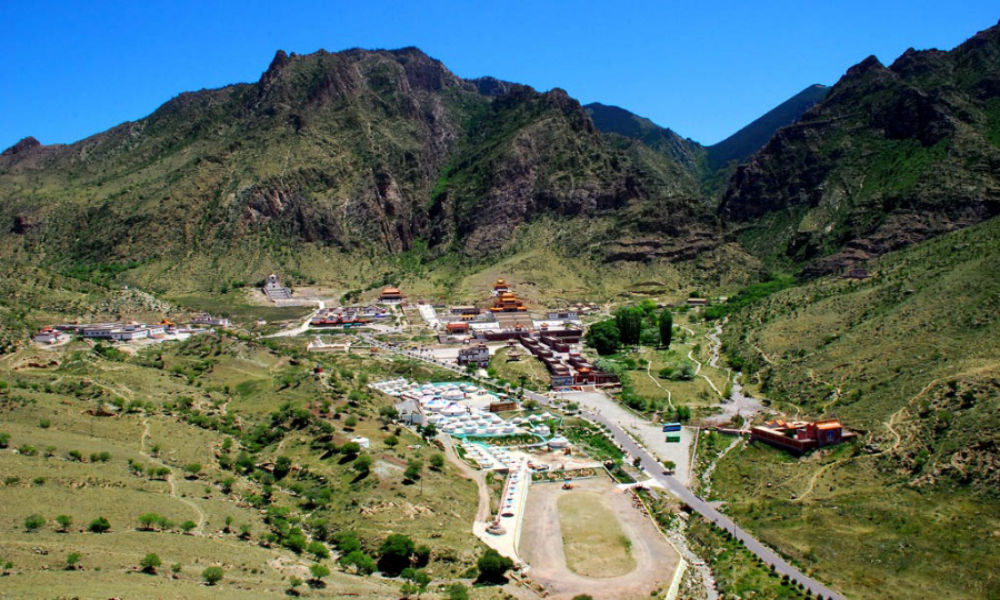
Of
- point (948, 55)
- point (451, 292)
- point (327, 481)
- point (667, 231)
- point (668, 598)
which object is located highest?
point (948, 55)

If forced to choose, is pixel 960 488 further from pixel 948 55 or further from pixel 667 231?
pixel 948 55

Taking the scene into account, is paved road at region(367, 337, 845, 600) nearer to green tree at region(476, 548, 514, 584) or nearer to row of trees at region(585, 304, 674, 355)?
green tree at region(476, 548, 514, 584)

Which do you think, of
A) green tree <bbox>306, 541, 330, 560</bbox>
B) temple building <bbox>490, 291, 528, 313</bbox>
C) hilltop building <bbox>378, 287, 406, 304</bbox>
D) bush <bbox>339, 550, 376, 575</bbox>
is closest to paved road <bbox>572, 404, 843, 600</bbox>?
bush <bbox>339, 550, 376, 575</bbox>

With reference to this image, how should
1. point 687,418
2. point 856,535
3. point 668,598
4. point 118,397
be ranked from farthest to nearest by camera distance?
point 687,418 < point 118,397 < point 856,535 < point 668,598

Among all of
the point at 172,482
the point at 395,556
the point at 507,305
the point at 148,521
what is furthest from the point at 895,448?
the point at 507,305

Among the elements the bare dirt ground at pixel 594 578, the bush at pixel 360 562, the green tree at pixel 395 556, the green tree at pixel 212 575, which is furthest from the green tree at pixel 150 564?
the bare dirt ground at pixel 594 578

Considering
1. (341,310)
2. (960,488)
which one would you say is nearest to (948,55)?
(341,310)

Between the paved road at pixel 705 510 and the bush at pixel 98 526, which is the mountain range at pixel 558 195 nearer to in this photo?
the paved road at pixel 705 510
